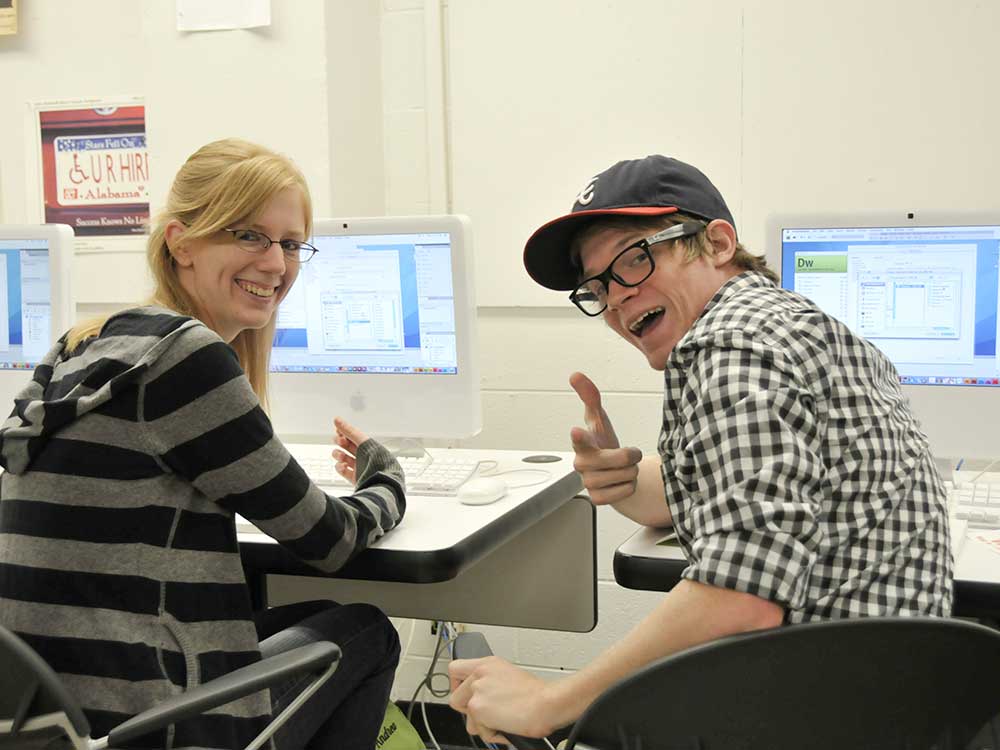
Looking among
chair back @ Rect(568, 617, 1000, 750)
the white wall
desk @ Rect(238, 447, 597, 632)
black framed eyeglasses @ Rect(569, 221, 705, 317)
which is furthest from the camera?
the white wall

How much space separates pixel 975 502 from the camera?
1.74m

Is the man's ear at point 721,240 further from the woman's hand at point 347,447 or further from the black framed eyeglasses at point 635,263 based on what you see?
the woman's hand at point 347,447

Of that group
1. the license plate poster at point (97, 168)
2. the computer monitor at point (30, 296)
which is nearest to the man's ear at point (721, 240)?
the computer monitor at point (30, 296)

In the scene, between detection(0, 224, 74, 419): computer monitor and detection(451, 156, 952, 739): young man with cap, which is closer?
detection(451, 156, 952, 739): young man with cap

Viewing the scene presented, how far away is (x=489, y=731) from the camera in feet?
3.35

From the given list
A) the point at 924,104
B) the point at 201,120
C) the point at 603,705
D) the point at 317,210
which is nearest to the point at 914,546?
the point at 603,705

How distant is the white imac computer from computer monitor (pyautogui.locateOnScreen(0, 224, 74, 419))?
1485mm

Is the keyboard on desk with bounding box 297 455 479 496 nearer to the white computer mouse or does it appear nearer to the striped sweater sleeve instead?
the white computer mouse

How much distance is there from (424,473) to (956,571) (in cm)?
94

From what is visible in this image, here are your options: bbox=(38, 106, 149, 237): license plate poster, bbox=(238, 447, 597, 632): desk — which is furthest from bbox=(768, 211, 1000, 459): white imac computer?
bbox=(38, 106, 149, 237): license plate poster

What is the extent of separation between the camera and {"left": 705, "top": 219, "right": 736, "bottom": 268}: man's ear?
3.94 ft

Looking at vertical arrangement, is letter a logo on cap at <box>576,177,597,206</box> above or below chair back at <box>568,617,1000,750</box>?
above

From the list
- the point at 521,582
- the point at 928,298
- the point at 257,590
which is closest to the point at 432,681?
the point at 521,582

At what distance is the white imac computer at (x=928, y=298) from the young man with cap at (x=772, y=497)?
0.73m
